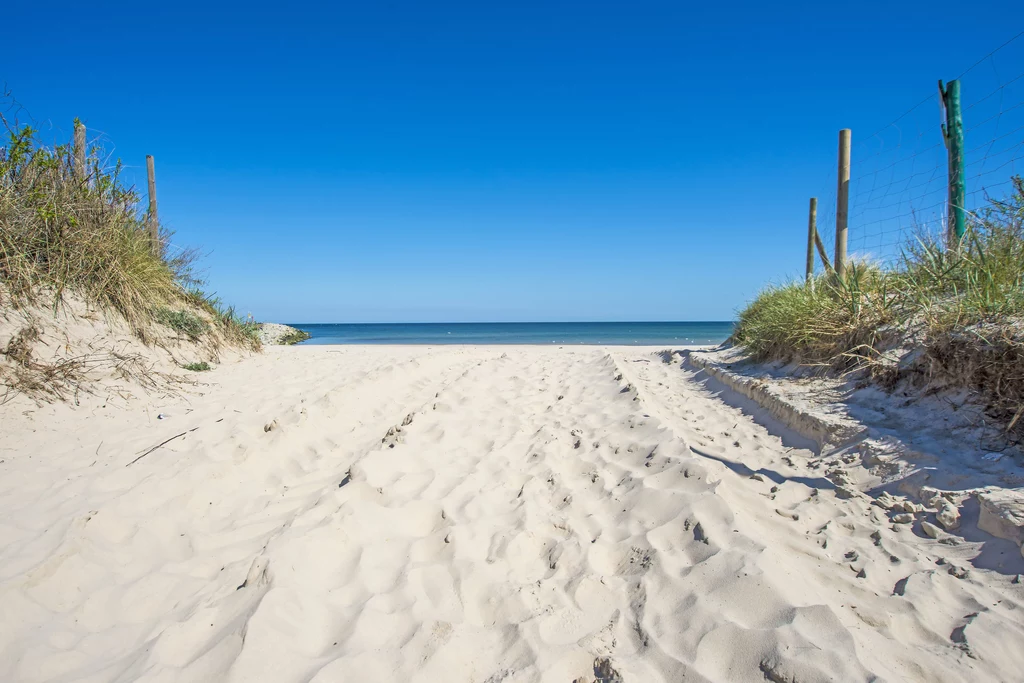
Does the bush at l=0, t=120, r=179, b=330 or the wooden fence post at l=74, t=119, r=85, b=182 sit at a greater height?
the wooden fence post at l=74, t=119, r=85, b=182

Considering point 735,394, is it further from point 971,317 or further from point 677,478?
point 677,478

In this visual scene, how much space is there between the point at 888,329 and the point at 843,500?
260 centimetres

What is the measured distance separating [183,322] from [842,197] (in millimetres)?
8617

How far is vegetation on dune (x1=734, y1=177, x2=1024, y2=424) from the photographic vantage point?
3.08 metres

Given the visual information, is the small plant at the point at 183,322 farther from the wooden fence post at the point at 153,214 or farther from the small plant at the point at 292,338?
the small plant at the point at 292,338

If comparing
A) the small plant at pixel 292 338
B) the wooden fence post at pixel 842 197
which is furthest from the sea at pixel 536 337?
the wooden fence post at pixel 842 197

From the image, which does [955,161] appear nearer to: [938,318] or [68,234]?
[938,318]

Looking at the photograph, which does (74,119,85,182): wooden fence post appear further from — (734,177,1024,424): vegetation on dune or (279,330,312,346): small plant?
(279,330,312,346): small plant

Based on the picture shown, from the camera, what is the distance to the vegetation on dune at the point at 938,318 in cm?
308

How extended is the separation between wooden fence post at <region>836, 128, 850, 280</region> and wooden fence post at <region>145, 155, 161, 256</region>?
8880 millimetres

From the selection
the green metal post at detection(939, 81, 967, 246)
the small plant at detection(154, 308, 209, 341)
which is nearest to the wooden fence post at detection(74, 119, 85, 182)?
the small plant at detection(154, 308, 209, 341)

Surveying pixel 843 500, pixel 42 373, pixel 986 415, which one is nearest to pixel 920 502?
pixel 843 500

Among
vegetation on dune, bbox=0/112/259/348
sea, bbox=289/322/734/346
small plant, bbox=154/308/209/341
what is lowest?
sea, bbox=289/322/734/346

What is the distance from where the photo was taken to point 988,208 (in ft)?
13.1
